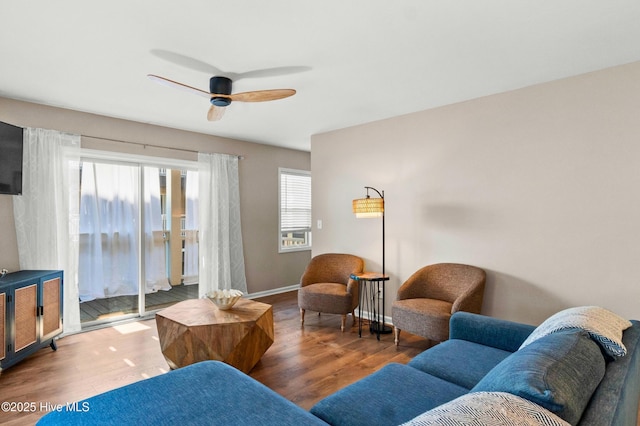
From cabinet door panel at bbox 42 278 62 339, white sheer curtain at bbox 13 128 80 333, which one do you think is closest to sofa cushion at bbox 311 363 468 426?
cabinet door panel at bbox 42 278 62 339

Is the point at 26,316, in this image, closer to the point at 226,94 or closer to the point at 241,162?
the point at 226,94

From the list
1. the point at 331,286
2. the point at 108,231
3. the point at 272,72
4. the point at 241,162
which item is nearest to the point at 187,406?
the point at 272,72

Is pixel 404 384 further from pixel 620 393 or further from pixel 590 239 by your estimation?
pixel 590 239

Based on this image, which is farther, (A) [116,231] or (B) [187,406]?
(A) [116,231]

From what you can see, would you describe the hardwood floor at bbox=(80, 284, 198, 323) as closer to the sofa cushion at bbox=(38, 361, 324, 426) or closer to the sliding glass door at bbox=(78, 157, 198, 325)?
the sliding glass door at bbox=(78, 157, 198, 325)

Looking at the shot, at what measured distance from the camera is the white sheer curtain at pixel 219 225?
487cm

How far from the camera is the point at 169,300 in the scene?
4.74m

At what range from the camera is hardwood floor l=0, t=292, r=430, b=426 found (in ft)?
8.34

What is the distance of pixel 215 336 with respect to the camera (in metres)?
2.68

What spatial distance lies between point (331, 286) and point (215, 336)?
72.5 inches

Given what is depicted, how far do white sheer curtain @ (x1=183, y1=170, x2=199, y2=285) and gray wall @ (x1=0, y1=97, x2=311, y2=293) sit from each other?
38 centimetres

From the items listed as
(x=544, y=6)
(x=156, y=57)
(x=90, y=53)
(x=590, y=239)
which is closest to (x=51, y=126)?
(x=90, y=53)

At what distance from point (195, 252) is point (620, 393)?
4689 millimetres

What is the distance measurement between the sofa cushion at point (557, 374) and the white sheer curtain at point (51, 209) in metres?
4.18
